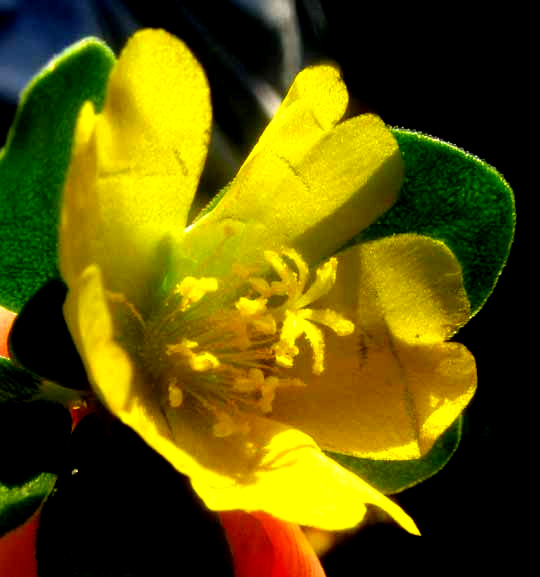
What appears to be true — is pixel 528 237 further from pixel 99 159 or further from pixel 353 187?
pixel 99 159

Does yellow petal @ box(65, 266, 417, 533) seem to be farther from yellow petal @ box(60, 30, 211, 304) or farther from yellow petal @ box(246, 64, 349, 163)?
yellow petal @ box(246, 64, 349, 163)

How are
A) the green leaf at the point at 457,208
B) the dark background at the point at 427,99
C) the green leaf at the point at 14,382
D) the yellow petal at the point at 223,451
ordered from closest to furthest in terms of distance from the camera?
the yellow petal at the point at 223,451, the green leaf at the point at 14,382, the green leaf at the point at 457,208, the dark background at the point at 427,99

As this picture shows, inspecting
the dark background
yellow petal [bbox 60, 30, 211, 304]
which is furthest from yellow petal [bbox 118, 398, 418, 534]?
the dark background

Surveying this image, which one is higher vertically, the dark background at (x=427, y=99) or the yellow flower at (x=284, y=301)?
the yellow flower at (x=284, y=301)

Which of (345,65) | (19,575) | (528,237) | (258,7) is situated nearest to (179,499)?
(19,575)

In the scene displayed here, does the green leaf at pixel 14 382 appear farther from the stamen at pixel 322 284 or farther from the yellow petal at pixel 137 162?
the stamen at pixel 322 284

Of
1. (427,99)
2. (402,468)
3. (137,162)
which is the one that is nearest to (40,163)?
(137,162)

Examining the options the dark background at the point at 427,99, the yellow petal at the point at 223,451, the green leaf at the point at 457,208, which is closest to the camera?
the yellow petal at the point at 223,451

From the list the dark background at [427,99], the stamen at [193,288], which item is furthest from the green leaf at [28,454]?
the dark background at [427,99]
